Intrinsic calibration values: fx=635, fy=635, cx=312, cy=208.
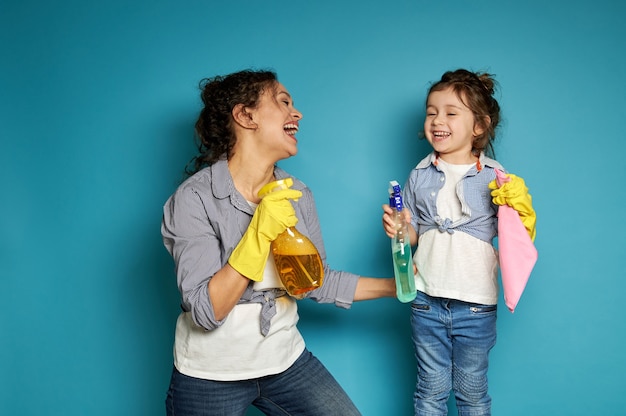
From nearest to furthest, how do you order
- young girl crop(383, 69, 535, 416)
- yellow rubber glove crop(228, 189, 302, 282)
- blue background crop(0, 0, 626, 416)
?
yellow rubber glove crop(228, 189, 302, 282) < young girl crop(383, 69, 535, 416) < blue background crop(0, 0, 626, 416)

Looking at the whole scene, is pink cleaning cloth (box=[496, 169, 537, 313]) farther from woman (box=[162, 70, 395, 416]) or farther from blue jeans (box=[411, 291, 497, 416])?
woman (box=[162, 70, 395, 416])

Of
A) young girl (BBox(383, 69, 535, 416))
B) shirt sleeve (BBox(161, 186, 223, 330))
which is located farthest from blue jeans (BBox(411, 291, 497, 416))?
shirt sleeve (BBox(161, 186, 223, 330))

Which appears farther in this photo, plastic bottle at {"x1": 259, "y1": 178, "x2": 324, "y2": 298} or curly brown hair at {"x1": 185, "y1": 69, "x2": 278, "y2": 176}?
curly brown hair at {"x1": 185, "y1": 69, "x2": 278, "y2": 176}

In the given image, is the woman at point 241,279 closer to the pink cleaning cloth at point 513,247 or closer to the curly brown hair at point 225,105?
the curly brown hair at point 225,105

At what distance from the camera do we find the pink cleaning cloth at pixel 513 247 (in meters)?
1.55

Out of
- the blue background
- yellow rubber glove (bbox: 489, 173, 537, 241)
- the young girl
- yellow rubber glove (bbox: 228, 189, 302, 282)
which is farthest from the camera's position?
the blue background

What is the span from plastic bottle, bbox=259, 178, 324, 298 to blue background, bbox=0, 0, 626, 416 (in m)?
0.56

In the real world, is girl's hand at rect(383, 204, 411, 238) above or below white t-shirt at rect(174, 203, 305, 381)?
above

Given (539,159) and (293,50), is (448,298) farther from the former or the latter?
(293,50)

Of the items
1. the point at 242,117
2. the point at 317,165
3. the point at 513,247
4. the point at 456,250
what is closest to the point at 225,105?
the point at 242,117

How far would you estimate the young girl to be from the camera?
1.63m

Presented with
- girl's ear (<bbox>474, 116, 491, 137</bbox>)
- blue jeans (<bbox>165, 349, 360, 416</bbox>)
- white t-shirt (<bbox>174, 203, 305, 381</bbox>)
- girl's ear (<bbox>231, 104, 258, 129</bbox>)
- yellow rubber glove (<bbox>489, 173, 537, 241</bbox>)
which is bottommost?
blue jeans (<bbox>165, 349, 360, 416</bbox>)

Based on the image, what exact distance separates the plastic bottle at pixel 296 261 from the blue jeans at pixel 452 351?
1.20 feet

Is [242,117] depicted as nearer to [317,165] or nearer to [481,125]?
[317,165]
